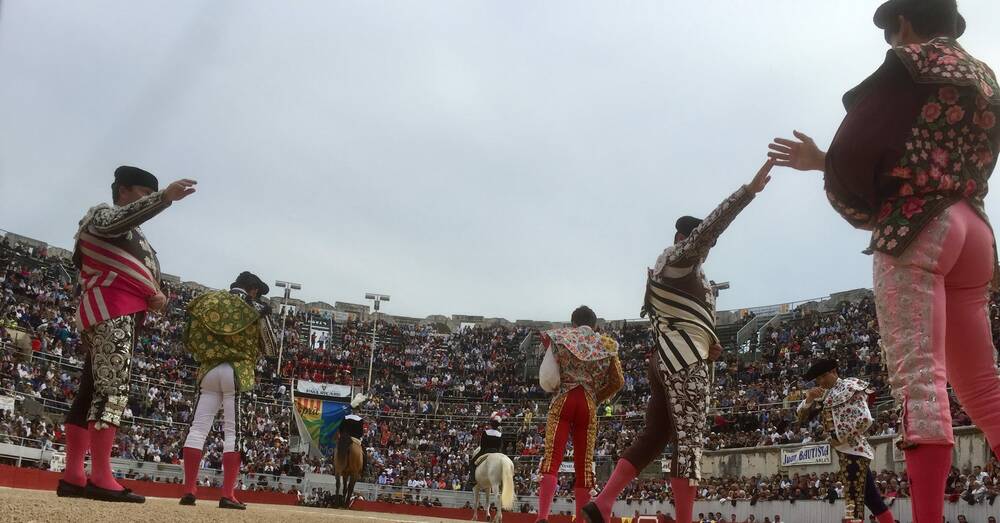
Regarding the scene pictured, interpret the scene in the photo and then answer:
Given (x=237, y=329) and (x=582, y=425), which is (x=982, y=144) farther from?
(x=237, y=329)

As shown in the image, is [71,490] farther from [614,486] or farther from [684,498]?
[684,498]

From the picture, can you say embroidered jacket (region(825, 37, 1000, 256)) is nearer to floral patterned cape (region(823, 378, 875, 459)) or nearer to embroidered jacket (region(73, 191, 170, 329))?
embroidered jacket (region(73, 191, 170, 329))

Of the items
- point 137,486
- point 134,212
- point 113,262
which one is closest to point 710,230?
point 134,212

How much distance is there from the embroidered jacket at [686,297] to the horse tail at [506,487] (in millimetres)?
9333

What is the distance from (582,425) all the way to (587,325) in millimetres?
902

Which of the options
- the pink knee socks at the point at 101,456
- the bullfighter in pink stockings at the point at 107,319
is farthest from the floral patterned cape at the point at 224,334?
the pink knee socks at the point at 101,456

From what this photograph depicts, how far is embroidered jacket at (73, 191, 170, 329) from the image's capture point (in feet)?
15.7

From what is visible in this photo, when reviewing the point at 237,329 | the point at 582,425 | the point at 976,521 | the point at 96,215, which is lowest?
the point at 976,521

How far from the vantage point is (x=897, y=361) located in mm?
2799

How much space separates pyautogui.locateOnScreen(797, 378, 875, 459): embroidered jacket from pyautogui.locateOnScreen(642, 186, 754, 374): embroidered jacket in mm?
2238

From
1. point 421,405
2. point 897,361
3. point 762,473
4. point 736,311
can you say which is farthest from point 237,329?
point 736,311

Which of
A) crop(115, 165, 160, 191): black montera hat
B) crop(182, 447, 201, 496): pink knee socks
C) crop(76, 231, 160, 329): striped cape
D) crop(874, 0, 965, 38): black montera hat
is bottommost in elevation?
crop(182, 447, 201, 496): pink knee socks

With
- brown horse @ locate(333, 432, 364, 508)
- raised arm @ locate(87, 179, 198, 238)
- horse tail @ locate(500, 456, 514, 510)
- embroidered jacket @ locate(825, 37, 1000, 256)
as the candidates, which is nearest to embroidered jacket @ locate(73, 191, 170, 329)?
raised arm @ locate(87, 179, 198, 238)

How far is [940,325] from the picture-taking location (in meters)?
2.77
